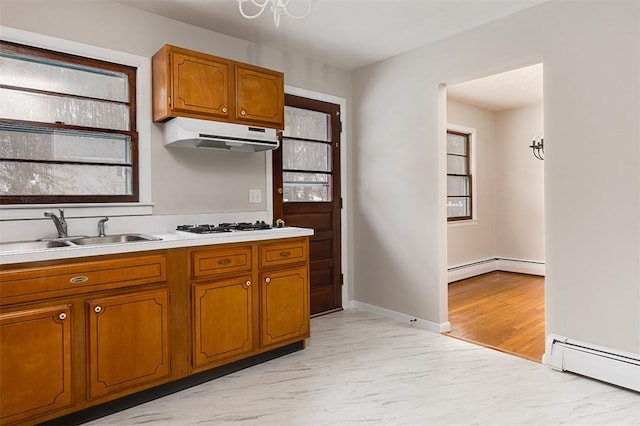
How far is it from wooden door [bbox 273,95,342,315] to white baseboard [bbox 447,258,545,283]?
2.21 m

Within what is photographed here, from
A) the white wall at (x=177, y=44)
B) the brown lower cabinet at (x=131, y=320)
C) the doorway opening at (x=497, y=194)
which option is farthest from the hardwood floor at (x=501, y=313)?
the white wall at (x=177, y=44)

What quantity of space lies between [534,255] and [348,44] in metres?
4.33

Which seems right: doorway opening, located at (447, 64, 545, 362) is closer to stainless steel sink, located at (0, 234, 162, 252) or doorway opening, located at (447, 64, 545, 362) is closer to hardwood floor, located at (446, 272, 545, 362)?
hardwood floor, located at (446, 272, 545, 362)

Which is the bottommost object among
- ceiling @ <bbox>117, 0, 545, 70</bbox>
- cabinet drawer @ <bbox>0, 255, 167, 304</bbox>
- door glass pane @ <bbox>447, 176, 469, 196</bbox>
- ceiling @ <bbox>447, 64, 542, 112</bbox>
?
cabinet drawer @ <bbox>0, 255, 167, 304</bbox>

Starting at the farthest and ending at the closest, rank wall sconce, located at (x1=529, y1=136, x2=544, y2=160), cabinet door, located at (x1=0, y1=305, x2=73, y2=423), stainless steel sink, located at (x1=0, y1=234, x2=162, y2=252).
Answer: wall sconce, located at (x1=529, y1=136, x2=544, y2=160)
stainless steel sink, located at (x1=0, y1=234, x2=162, y2=252)
cabinet door, located at (x1=0, y1=305, x2=73, y2=423)

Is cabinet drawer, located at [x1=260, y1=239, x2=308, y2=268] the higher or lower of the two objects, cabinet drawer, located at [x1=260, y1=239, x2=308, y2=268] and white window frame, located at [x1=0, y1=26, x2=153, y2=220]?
the lower

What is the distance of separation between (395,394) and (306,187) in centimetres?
212

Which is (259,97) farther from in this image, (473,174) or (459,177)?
(473,174)

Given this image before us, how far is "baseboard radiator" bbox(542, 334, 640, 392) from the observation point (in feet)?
7.76

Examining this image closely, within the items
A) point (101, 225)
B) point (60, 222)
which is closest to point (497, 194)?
point (101, 225)

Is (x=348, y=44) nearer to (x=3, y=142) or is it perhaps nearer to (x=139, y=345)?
(x=3, y=142)

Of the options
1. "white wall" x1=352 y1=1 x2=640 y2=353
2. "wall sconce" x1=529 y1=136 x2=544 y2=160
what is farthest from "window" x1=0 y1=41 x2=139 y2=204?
"wall sconce" x1=529 y1=136 x2=544 y2=160

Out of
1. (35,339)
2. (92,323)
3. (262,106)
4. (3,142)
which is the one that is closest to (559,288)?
(262,106)

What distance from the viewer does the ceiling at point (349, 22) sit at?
9.09ft
